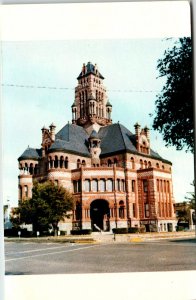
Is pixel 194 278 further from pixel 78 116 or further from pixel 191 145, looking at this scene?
pixel 78 116

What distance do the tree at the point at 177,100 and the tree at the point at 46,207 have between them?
4.01 m

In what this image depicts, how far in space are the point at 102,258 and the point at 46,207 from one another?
8.71ft

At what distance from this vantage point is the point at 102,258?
9320mm

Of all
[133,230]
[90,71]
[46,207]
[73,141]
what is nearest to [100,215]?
[133,230]

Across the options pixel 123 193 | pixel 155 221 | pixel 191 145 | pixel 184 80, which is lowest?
pixel 155 221

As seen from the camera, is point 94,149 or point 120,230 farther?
point 94,149

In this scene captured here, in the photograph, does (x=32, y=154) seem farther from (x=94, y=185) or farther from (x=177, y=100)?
(x=177, y=100)

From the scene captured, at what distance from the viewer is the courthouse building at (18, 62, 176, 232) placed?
37.3 feet

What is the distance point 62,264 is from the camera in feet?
28.7

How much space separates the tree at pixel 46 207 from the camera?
11102mm

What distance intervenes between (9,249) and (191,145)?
4.80 metres

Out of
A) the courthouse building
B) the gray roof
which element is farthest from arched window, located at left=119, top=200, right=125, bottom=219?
the gray roof

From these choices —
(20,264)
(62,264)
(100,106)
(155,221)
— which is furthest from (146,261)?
(100,106)

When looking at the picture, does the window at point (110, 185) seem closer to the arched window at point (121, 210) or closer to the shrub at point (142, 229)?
the arched window at point (121, 210)
